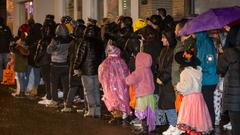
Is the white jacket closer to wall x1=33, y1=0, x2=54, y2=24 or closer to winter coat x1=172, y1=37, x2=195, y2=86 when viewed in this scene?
winter coat x1=172, y1=37, x2=195, y2=86

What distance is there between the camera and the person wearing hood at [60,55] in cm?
1208

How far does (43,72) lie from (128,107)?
3766 mm

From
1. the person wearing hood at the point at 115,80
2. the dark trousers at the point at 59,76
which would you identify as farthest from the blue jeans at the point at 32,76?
the person wearing hood at the point at 115,80

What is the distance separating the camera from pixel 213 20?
8031 mm

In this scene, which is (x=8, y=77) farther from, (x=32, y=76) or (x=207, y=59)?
(x=207, y=59)

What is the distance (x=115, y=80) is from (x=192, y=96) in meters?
2.56

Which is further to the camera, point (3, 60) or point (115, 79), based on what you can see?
point (3, 60)

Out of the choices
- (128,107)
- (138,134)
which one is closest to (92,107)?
(128,107)

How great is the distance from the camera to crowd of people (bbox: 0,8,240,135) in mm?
8000

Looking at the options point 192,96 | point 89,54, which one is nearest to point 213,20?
point 192,96

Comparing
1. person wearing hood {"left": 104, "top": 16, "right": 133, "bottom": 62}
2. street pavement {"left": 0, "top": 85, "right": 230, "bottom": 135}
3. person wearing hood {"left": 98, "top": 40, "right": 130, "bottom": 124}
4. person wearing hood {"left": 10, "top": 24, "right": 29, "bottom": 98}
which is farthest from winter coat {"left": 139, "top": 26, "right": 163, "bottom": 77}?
person wearing hood {"left": 10, "top": 24, "right": 29, "bottom": 98}

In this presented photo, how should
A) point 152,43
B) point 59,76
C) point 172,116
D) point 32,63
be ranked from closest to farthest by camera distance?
point 172,116 < point 152,43 < point 59,76 < point 32,63

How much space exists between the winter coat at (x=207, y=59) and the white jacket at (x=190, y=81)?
40 centimetres

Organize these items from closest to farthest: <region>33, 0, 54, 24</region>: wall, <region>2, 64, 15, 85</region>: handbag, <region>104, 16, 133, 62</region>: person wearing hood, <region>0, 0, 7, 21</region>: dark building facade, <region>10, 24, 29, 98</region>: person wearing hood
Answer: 1. <region>104, 16, 133, 62</region>: person wearing hood
2. <region>10, 24, 29, 98</region>: person wearing hood
3. <region>2, 64, 15, 85</region>: handbag
4. <region>33, 0, 54, 24</region>: wall
5. <region>0, 0, 7, 21</region>: dark building facade
